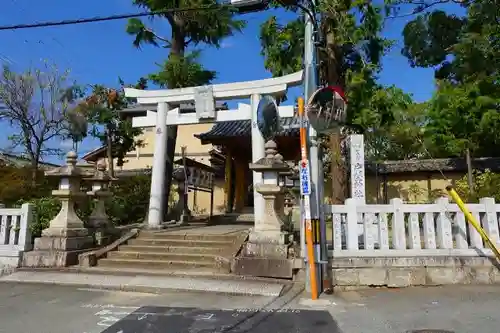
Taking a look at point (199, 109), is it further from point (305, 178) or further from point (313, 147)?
point (305, 178)

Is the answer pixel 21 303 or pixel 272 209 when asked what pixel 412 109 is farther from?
pixel 21 303

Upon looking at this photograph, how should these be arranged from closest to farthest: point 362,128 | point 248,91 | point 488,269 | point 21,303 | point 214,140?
point 21,303 → point 488,269 → point 248,91 → point 362,128 → point 214,140

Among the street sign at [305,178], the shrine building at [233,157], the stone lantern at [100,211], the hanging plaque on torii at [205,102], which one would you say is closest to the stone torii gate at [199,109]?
the hanging plaque on torii at [205,102]

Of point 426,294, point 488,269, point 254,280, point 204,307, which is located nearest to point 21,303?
point 204,307

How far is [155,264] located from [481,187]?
11.4 meters

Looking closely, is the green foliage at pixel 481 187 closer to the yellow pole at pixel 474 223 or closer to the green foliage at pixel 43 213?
the yellow pole at pixel 474 223

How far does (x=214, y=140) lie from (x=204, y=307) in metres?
11.3

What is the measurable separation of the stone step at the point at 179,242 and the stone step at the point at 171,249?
175 mm

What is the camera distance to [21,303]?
626cm

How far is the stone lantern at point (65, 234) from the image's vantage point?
8.61m

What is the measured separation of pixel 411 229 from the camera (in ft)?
24.1

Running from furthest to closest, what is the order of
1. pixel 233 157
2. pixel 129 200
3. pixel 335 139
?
pixel 233 157
pixel 129 200
pixel 335 139

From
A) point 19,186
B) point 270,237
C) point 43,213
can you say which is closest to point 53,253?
point 43,213

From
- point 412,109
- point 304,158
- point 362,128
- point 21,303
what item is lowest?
point 21,303
